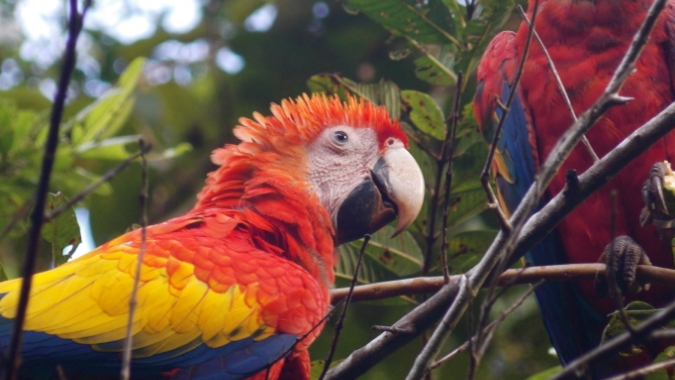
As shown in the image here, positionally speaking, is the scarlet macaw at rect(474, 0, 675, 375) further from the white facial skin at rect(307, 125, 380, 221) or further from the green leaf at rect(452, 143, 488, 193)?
the white facial skin at rect(307, 125, 380, 221)

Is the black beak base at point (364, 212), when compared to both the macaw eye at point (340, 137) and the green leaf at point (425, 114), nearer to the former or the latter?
the macaw eye at point (340, 137)

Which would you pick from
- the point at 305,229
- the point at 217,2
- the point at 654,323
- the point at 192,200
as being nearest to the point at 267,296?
the point at 305,229

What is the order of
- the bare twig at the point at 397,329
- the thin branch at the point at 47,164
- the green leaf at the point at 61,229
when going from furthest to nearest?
the green leaf at the point at 61,229 < the bare twig at the point at 397,329 < the thin branch at the point at 47,164

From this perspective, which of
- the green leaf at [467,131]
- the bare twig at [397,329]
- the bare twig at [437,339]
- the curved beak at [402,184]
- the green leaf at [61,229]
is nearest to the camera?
the bare twig at [437,339]

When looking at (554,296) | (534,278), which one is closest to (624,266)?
(534,278)

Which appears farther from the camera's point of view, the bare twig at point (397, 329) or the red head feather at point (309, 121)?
the red head feather at point (309, 121)

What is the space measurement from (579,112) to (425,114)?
53 cm

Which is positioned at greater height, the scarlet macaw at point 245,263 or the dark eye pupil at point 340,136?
the dark eye pupil at point 340,136

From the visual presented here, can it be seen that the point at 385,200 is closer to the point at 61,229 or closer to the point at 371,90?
the point at 371,90

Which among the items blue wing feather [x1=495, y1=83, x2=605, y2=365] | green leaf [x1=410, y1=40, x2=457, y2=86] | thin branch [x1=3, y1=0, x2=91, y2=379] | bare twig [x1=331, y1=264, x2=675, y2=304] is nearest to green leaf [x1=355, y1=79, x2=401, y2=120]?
green leaf [x1=410, y1=40, x2=457, y2=86]

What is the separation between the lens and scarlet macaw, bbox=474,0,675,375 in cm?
227

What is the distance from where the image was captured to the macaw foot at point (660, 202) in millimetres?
1935

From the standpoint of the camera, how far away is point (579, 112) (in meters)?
2.31

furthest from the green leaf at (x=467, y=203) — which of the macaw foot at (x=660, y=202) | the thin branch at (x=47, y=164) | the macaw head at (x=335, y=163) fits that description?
the thin branch at (x=47, y=164)
